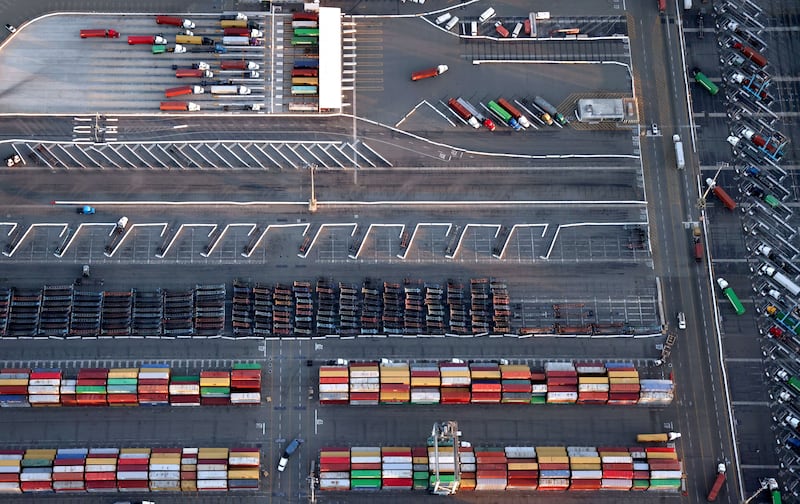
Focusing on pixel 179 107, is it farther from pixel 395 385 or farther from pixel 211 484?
pixel 211 484

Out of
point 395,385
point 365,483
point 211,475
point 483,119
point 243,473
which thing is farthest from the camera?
point 483,119

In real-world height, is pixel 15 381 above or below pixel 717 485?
above

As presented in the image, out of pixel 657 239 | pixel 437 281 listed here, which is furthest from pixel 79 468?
pixel 657 239

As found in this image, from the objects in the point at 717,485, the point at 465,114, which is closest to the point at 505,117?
the point at 465,114

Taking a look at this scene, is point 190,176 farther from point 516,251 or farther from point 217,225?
point 516,251

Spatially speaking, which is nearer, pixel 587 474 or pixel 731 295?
pixel 587 474

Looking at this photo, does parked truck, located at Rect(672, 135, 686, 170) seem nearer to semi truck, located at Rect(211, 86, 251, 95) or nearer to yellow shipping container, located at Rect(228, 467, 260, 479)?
semi truck, located at Rect(211, 86, 251, 95)

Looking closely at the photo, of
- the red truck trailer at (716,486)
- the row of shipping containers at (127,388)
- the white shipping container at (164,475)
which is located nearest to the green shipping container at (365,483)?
the row of shipping containers at (127,388)
